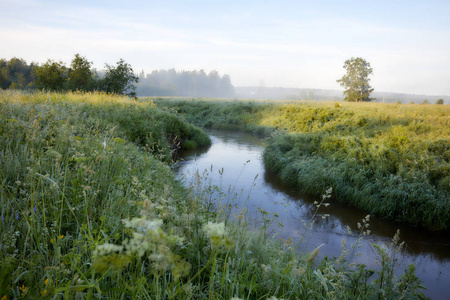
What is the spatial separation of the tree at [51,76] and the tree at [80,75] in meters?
0.57

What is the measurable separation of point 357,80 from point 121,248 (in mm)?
48871

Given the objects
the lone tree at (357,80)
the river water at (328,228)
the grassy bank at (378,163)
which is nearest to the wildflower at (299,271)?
the river water at (328,228)

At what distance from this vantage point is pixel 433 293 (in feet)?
14.7

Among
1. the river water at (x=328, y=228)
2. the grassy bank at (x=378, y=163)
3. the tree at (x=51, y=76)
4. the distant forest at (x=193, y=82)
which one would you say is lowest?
the river water at (x=328, y=228)

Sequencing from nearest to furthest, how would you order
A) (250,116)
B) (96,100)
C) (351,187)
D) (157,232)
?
1. (157,232)
2. (351,187)
3. (96,100)
4. (250,116)

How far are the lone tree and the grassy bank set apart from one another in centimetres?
2893

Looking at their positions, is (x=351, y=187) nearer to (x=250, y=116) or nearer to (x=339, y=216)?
(x=339, y=216)

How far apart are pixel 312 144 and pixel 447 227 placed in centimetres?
578

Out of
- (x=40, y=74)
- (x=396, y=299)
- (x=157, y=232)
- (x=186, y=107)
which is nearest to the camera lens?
(x=157, y=232)

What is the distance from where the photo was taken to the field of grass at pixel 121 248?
1.05 m

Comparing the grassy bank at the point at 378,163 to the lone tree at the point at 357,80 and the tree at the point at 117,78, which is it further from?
the lone tree at the point at 357,80

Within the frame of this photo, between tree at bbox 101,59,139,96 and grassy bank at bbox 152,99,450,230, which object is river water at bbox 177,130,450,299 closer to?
grassy bank at bbox 152,99,450,230

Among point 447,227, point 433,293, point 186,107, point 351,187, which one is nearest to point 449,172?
point 447,227

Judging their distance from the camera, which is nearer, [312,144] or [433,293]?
[433,293]
